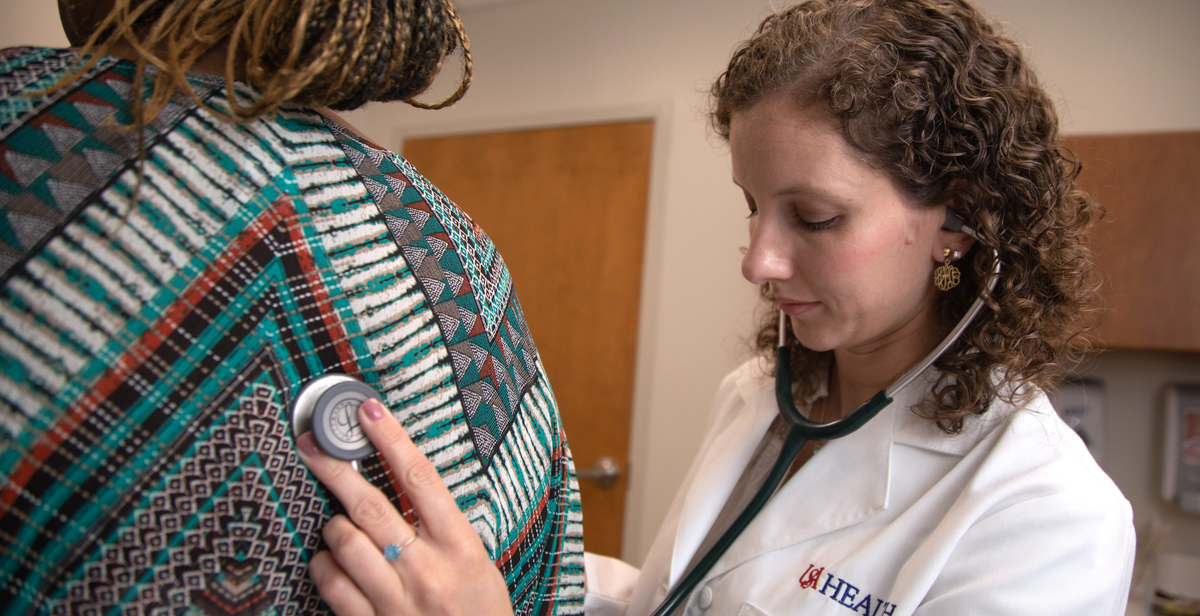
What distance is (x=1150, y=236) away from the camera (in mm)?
1751

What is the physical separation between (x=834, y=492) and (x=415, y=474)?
643 millimetres

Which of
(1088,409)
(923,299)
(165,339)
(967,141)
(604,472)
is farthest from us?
(604,472)

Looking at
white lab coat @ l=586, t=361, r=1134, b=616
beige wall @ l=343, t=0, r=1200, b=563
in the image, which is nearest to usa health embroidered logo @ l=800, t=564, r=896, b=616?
white lab coat @ l=586, t=361, r=1134, b=616

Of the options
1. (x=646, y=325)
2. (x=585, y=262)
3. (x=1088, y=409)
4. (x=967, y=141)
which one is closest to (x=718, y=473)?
(x=967, y=141)

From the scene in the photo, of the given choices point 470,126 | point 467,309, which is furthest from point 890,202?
point 470,126

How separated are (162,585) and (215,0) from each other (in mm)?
415

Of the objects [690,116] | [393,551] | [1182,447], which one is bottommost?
[1182,447]

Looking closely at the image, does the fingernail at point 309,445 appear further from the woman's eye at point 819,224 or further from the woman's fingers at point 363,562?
the woman's eye at point 819,224

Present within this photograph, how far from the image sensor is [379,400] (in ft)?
1.65

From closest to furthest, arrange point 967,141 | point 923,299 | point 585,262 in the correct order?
point 967,141, point 923,299, point 585,262

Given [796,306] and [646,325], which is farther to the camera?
[646,325]

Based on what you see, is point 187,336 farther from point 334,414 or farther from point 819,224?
point 819,224

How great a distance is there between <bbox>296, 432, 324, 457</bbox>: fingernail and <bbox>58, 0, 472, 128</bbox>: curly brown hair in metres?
0.22

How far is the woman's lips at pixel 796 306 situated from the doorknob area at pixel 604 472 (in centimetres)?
160
